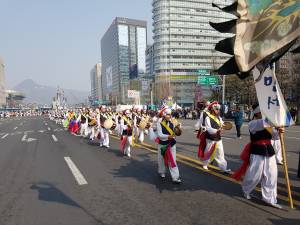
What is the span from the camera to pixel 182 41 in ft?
373

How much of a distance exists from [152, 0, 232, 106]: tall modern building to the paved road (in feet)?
312

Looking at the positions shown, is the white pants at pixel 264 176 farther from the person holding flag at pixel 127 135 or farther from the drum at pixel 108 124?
the drum at pixel 108 124

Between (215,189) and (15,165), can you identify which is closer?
(215,189)

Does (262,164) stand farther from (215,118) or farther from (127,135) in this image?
(127,135)

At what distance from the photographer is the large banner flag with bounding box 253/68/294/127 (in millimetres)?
5258

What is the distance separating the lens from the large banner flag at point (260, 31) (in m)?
4.57

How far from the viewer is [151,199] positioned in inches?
243

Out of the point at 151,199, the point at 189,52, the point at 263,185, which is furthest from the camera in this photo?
the point at 189,52

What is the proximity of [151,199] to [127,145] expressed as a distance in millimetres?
5850

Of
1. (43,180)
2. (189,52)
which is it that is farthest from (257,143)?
(189,52)

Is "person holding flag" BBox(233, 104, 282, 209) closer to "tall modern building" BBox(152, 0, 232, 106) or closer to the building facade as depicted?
"tall modern building" BBox(152, 0, 232, 106)

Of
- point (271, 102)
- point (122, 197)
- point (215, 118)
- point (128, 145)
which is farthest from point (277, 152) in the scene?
point (122, 197)

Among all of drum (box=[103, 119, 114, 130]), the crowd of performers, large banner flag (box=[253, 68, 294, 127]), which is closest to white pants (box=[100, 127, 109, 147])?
drum (box=[103, 119, 114, 130])

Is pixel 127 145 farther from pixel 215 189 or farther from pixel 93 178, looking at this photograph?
pixel 215 189
